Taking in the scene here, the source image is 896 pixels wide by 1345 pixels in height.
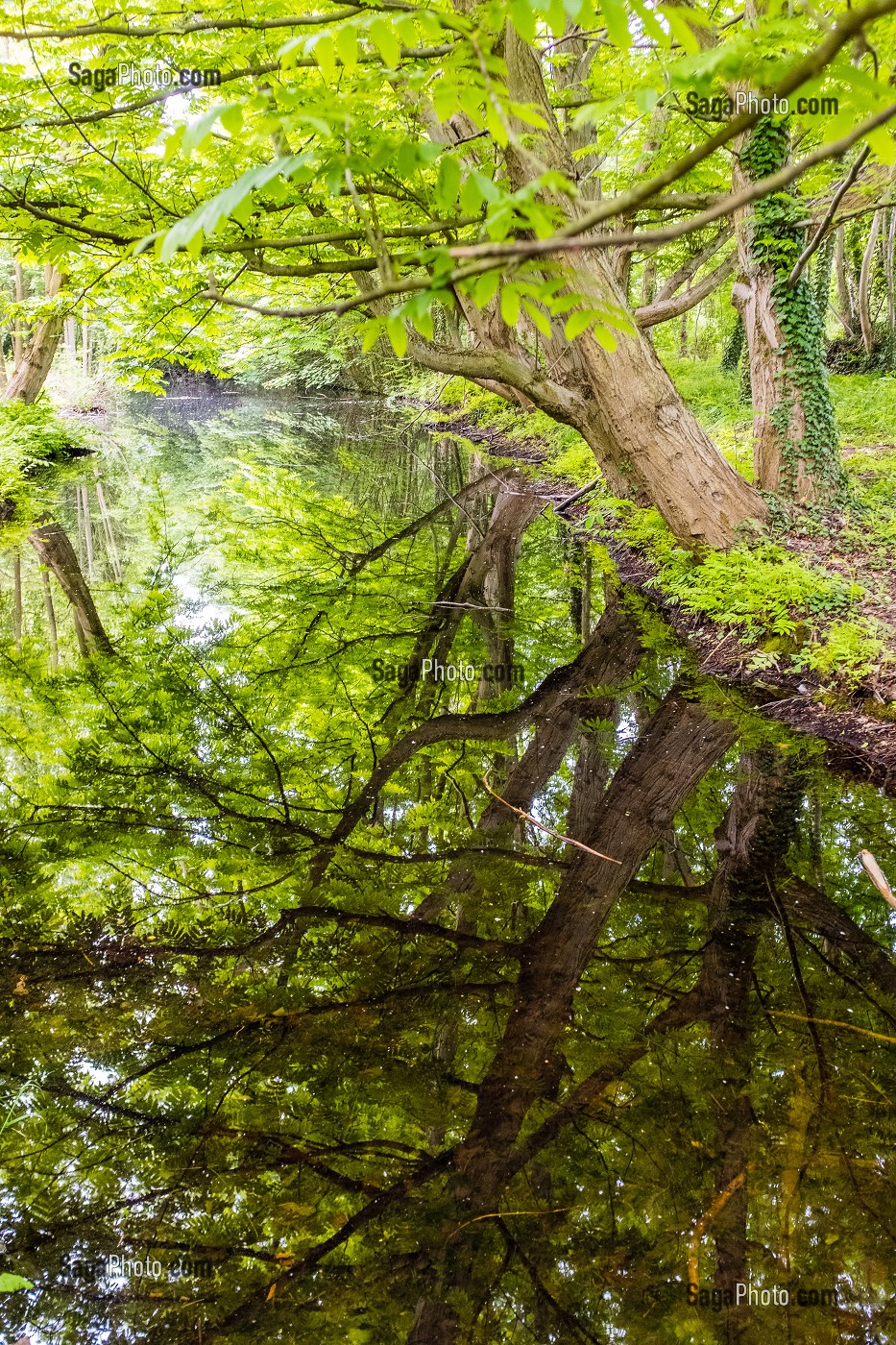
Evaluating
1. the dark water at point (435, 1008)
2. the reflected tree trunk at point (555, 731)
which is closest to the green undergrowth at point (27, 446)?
the dark water at point (435, 1008)

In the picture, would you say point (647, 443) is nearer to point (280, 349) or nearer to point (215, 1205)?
point (215, 1205)

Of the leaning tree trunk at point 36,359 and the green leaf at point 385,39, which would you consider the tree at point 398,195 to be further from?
the leaning tree trunk at point 36,359

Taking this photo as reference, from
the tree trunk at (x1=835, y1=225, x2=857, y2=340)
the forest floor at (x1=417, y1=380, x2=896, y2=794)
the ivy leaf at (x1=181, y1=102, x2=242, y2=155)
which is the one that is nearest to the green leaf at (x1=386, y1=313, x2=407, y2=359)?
the ivy leaf at (x1=181, y1=102, x2=242, y2=155)

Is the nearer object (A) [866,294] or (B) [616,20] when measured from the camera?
(B) [616,20]

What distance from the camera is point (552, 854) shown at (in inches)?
195

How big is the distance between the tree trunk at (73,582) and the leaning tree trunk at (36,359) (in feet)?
13.3

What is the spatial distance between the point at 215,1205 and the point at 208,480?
1574cm

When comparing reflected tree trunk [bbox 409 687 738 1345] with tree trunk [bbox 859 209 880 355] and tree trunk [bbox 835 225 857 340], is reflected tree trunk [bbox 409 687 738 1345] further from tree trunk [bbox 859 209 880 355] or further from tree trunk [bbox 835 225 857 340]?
tree trunk [bbox 835 225 857 340]

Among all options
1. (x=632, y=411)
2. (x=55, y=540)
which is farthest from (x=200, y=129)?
(x=55, y=540)

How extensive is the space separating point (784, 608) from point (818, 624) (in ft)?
A: 0.92

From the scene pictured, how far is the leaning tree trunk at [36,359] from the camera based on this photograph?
48.3 feet

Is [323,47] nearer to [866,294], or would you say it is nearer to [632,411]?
[632,411]

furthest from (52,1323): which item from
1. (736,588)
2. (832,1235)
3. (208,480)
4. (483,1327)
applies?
(208,480)

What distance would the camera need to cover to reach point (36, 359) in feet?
52.9
